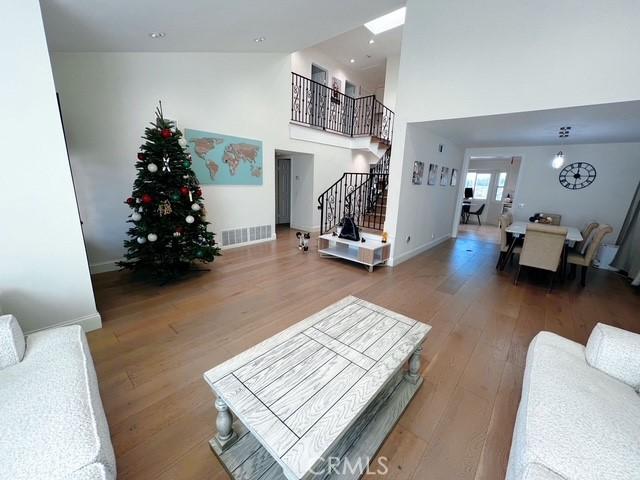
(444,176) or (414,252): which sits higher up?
(444,176)

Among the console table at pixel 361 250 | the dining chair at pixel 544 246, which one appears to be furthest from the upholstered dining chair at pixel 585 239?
the console table at pixel 361 250

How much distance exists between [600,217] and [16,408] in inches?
313

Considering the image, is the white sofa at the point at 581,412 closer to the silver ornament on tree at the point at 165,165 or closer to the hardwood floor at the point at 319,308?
the hardwood floor at the point at 319,308

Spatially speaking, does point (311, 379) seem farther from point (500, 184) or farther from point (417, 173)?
point (500, 184)

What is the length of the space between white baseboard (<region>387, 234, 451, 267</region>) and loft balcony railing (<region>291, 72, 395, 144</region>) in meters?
3.18

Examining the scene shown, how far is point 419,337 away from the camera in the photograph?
170 cm

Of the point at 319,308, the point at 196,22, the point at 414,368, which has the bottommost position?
the point at 319,308

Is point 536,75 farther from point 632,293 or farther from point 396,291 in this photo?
point 632,293

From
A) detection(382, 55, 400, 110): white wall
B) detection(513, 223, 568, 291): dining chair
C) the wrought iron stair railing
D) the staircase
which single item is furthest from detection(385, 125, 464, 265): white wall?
detection(382, 55, 400, 110): white wall

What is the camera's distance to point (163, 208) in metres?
3.14

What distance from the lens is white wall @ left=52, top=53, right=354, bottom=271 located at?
323cm

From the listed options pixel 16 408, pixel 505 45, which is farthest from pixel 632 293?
pixel 16 408

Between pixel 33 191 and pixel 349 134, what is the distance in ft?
22.0

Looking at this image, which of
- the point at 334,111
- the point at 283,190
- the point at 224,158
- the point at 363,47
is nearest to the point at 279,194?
the point at 283,190
